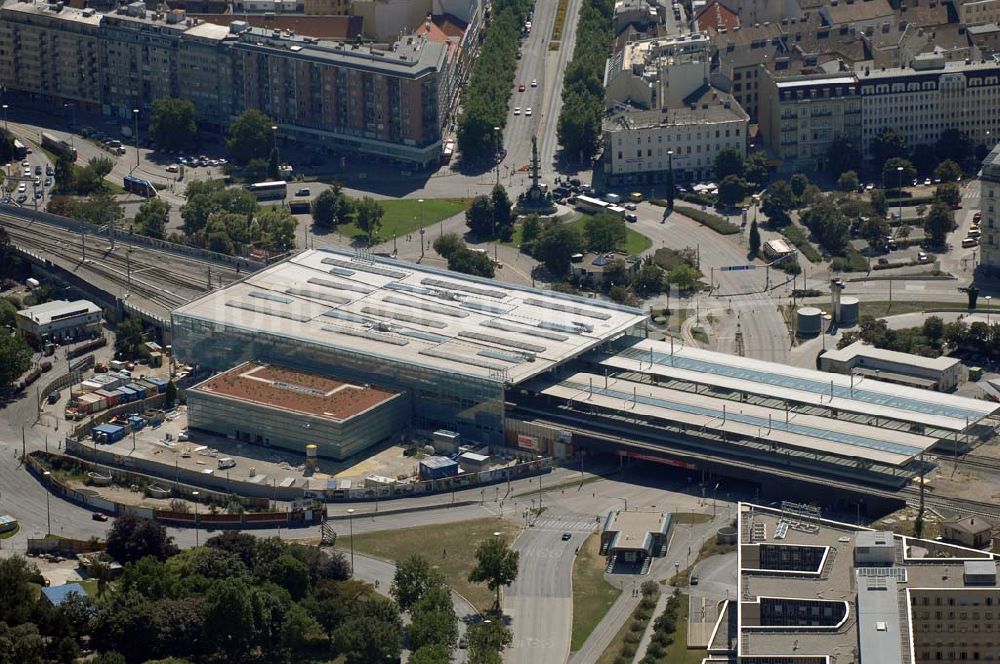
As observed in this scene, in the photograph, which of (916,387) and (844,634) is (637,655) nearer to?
(844,634)

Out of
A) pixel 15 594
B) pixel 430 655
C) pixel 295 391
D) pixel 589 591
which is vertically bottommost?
pixel 589 591

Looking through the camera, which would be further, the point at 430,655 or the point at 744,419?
the point at 744,419

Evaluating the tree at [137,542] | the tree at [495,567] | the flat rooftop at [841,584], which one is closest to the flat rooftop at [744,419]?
the flat rooftop at [841,584]

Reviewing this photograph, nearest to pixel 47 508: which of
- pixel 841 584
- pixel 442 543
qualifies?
pixel 442 543

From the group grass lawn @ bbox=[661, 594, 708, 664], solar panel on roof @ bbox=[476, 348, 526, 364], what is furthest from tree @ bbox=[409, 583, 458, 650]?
solar panel on roof @ bbox=[476, 348, 526, 364]

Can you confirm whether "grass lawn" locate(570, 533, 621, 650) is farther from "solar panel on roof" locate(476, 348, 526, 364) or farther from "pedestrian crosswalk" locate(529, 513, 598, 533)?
"solar panel on roof" locate(476, 348, 526, 364)

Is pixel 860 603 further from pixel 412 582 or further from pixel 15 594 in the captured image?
pixel 15 594

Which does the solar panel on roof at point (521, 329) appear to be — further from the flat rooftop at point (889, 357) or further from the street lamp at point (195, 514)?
the street lamp at point (195, 514)
